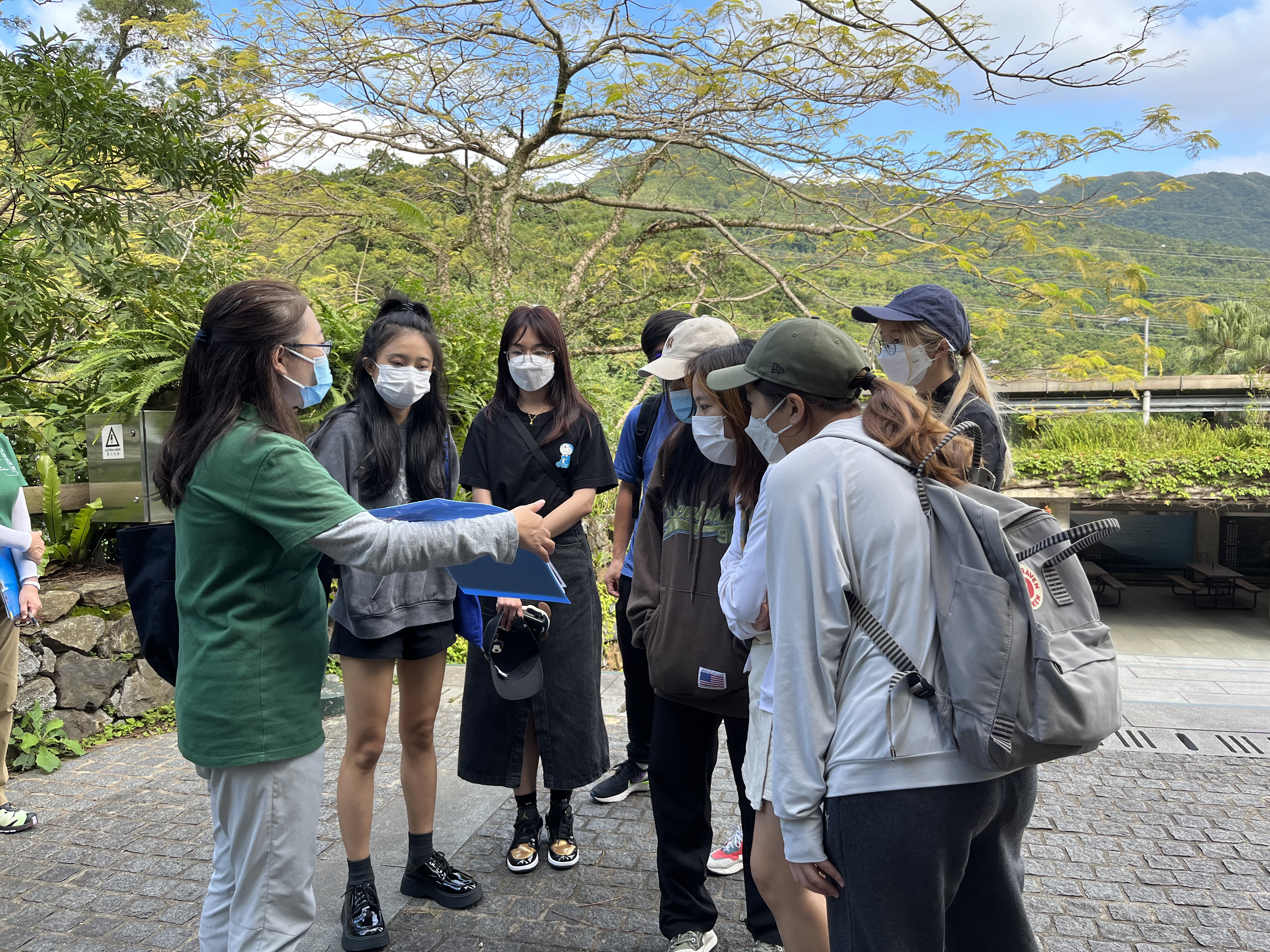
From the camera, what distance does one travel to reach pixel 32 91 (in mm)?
5184

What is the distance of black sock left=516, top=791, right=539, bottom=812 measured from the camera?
11.3ft

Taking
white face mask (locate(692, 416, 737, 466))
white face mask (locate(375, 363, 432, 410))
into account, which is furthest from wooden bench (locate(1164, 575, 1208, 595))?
white face mask (locate(375, 363, 432, 410))

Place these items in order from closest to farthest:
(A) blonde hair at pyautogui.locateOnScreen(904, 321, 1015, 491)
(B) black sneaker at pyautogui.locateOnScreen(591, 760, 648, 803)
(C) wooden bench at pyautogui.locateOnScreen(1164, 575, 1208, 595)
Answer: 1. (A) blonde hair at pyautogui.locateOnScreen(904, 321, 1015, 491)
2. (B) black sneaker at pyautogui.locateOnScreen(591, 760, 648, 803)
3. (C) wooden bench at pyautogui.locateOnScreen(1164, 575, 1208, 595)

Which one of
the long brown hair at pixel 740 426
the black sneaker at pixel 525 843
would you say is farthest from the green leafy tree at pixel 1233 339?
the long brown hair at pixel 740 426

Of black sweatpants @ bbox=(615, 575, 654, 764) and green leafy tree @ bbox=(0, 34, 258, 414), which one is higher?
green leafy tree @ bbox=(0, 34, 258, 414)

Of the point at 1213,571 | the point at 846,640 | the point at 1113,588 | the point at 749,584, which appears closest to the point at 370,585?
the point at 749,584

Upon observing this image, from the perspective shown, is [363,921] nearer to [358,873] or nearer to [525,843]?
[358,873]

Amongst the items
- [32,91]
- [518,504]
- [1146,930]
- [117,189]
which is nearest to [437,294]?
[117,189]

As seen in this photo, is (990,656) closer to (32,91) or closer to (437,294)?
(32,91)

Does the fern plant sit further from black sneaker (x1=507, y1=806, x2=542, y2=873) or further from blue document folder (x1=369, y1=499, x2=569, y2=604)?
blue document folder (x1=369, y1=499, x2=569, y2=604)

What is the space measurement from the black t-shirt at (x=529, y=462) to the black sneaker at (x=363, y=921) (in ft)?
4.72

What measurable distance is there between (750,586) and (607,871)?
1.91 m

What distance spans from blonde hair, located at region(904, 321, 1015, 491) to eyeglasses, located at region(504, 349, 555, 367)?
53.4 inches

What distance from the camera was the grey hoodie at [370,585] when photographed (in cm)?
284
